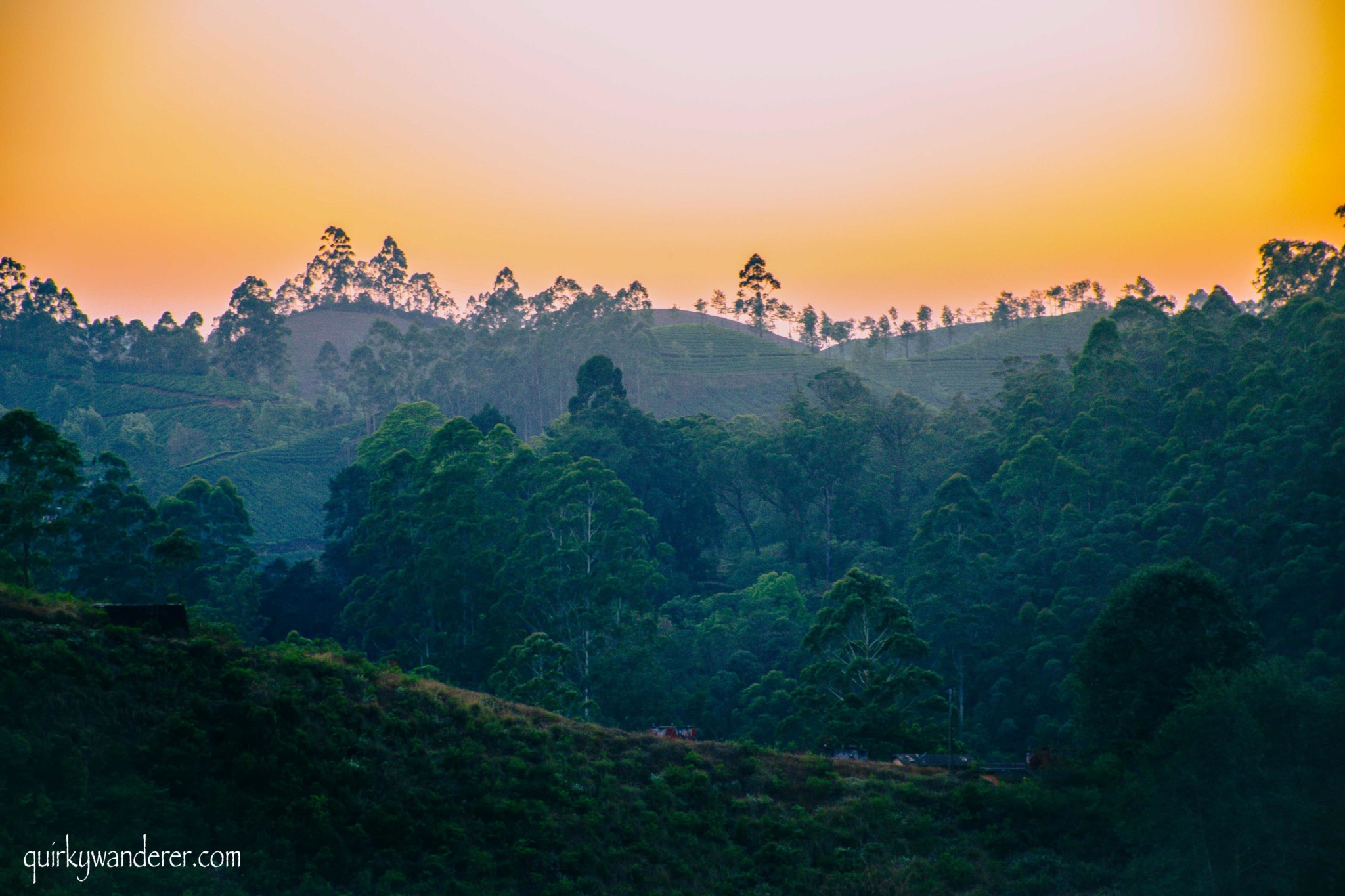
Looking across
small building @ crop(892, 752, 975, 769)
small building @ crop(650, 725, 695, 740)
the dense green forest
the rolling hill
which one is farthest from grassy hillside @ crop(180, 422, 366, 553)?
small building @ crop(892, 752, 975, 769)

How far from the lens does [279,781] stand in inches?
870

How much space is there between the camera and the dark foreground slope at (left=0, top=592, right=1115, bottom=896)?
20.0m

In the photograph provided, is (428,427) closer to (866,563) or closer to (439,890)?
(866,563)

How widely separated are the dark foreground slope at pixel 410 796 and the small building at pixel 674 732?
4487mm

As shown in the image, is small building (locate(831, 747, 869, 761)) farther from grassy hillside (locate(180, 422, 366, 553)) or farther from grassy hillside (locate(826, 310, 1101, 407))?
grassy hillside (locate(826, 310, 1101, 407))

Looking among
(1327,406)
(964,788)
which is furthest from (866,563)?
(964,788)

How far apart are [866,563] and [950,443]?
1419 cm

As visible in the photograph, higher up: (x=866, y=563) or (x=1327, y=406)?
(x=1327, y=406)

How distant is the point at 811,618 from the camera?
48.1m

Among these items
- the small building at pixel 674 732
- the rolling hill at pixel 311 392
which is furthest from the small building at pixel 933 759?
the rolling hill at pixel 311 392

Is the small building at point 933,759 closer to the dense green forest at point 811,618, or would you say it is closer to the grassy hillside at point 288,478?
the dense green forest at point 811,618

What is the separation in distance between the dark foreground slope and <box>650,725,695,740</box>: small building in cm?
449

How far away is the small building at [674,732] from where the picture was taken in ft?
112

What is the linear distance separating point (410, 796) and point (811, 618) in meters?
27.2
